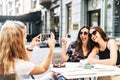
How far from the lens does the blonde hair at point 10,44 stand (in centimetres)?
279

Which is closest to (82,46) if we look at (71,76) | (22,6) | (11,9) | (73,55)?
(73,55)

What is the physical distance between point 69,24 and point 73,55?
495 inches

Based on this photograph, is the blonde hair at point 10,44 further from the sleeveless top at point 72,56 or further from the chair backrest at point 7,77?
the sleeveless top at point 72,56

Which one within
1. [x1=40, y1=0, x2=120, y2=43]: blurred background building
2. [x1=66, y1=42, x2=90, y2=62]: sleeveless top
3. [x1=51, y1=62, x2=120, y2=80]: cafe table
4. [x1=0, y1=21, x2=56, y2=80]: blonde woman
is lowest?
[x1=51, y1=62, x2=120, y2=80]: cafe table

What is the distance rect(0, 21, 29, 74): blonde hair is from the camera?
9.14 ft

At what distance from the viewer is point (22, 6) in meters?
34.6

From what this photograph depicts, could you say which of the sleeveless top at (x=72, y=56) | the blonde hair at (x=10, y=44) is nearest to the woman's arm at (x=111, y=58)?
the sleeveless top at (x=72, y=56)

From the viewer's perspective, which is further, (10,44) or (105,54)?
(105,54)

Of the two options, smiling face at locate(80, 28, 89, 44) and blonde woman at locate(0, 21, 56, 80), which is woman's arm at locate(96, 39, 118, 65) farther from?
blonde woman at locate(0, 21, 56, 80)

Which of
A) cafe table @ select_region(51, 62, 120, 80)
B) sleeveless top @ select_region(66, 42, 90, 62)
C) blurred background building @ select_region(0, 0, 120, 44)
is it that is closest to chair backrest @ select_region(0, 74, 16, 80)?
cafe table @ select_region(51, 62, 120, 80)

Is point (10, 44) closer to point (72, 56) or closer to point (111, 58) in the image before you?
point (111, 58)

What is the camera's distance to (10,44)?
2793mm

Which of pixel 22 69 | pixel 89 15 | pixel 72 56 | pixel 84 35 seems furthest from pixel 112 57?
pixel 89 15

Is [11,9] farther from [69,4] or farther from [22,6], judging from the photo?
[69,4]
